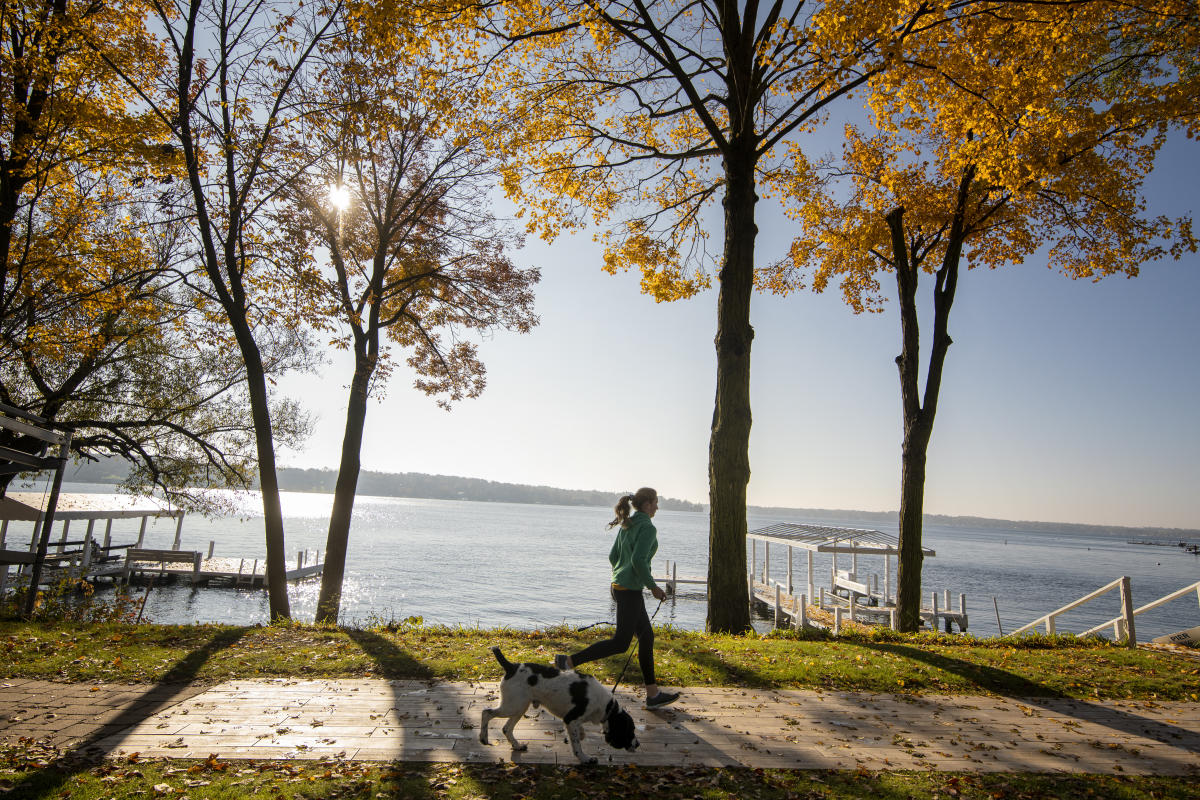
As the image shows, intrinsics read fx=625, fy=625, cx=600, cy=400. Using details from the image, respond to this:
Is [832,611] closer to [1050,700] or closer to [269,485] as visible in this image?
[1050,700]

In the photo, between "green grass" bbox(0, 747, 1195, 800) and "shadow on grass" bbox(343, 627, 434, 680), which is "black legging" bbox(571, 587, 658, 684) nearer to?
"green grass" bbox(0, 747, 1195, 800)

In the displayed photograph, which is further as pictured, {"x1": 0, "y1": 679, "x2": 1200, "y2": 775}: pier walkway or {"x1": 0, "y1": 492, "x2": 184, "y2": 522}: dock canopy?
{"x1": 0, "y1": 492, "x2": 184, "y2": 522}: dock canopy

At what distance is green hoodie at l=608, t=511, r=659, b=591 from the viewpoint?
521cm

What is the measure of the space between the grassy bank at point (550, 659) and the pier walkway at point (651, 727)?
1.06 feet

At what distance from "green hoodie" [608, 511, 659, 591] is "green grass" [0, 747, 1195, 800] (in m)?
1.44

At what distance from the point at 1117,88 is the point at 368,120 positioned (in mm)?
13044

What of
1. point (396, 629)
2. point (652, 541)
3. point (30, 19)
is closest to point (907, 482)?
point (652, 541)

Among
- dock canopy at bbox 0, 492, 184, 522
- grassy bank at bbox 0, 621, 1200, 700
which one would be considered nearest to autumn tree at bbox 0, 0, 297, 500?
dock canopy at bbox 0, 492, 184, 522

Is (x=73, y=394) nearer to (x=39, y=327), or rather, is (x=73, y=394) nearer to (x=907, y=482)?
(x=39, y=327)

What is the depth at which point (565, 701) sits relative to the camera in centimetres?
425

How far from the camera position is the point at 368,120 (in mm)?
11766

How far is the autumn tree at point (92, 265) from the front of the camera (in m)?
10.3

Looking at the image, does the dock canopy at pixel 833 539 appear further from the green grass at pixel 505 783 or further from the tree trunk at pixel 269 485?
the green grass at pixel 505 783

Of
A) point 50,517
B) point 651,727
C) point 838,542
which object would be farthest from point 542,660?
point 838,542
